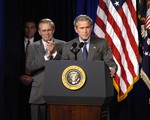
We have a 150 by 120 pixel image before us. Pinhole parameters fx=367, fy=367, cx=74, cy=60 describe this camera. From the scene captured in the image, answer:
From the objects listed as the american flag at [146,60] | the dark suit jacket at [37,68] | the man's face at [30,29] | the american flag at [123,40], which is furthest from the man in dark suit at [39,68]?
the american flag at [146,60]

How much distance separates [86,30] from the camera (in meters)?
3.30

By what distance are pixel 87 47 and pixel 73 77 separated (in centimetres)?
57

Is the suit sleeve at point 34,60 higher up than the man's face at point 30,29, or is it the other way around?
the man's face at point 30,29

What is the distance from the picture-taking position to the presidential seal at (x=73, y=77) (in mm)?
2873

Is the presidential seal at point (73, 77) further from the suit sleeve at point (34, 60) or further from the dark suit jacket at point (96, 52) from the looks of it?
the suit sleeve at point (34, 60)

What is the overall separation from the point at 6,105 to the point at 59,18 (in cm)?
166

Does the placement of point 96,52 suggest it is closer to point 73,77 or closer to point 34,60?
point 73,77

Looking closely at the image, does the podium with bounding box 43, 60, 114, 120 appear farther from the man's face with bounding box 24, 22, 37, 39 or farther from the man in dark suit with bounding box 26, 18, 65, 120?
the man's face with bounding box 24, 22, 37, 39

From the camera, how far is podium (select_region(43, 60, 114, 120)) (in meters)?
2.86

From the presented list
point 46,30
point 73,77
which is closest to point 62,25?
point 46,30

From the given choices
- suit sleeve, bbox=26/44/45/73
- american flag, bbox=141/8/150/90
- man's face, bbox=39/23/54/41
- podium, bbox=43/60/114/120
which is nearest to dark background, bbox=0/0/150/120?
american flag, bbox=141/8/150/90

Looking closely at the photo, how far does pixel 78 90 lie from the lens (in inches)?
113

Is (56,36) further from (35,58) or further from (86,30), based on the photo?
(86,30)

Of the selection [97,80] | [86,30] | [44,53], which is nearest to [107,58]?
[86,30]
